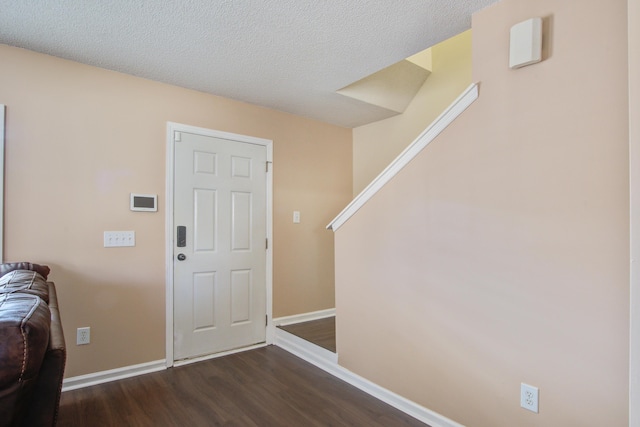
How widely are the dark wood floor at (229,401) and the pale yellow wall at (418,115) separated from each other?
7.35 ft

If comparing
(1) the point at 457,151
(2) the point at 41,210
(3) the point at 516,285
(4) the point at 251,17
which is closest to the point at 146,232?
(2) the point at 41,210

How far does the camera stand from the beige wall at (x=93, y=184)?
2.35m

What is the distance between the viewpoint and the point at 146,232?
Result: 2.79m

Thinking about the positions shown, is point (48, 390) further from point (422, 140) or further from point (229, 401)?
point (422, 140)

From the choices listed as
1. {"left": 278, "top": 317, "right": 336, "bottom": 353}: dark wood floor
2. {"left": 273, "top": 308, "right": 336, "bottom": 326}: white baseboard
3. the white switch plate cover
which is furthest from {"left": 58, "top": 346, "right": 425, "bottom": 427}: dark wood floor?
the white switch plate cover

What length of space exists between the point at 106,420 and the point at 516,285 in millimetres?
2416

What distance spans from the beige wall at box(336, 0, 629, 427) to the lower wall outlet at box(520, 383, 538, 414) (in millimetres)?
27

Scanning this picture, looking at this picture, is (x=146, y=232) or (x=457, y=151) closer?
(x=457, y=151)

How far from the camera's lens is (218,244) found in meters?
3.16

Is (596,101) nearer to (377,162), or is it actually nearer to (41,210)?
(377,162)

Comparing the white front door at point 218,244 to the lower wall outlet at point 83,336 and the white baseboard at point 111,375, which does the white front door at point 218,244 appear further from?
the lower wall outlet at point 83,336

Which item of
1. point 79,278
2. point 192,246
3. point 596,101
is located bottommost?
point 79,278

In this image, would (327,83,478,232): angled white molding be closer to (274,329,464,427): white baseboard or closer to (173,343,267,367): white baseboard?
(274,329,464,427): white baseboard

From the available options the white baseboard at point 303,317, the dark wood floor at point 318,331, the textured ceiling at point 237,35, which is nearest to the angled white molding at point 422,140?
the textured ceiling at point 237,35
